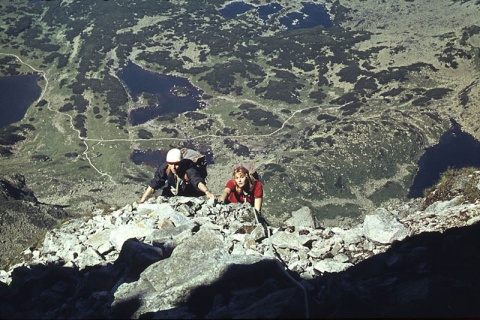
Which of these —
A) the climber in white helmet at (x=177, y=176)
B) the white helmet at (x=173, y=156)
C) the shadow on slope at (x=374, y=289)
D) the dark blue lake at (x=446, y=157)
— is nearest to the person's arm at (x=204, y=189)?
the climber in white helmet at (x=177, y=176)

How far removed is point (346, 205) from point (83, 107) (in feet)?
412

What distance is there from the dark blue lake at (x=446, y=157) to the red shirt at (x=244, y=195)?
453 feet

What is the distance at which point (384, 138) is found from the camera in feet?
552

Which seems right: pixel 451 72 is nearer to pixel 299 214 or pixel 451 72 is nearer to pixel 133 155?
pixel 133 155

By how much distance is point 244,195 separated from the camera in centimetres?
1748

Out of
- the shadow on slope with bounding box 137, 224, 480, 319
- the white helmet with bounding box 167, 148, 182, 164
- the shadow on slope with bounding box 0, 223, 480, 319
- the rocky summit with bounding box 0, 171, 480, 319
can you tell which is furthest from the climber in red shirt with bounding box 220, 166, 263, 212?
the shadow on slope with bounding box 137, 224, 480, 319

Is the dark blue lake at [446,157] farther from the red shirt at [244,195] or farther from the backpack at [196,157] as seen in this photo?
the backpack at [196,157]

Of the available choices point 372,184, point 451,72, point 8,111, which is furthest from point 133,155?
point 451,72

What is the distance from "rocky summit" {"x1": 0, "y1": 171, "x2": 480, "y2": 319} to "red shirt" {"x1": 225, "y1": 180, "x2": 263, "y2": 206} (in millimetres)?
379

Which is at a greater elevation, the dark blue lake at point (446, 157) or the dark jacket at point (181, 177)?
the dark jacket at point (181, 177)

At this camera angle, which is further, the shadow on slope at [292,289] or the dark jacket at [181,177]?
the dark jacket at [181,177]

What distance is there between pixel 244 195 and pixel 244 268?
5.91 metres

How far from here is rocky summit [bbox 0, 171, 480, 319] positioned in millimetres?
9547

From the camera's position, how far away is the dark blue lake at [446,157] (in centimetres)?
14950
